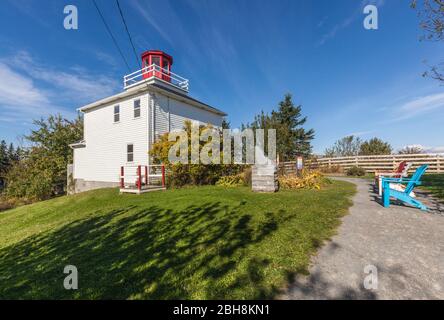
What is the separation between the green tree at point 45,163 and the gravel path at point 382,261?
1010 inches

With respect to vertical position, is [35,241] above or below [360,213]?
below

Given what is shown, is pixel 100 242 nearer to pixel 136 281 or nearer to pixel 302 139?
pixel 136 281

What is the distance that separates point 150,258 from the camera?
135 inches

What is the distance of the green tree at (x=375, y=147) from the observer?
26172 millimetres

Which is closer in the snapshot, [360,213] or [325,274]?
[325,274]

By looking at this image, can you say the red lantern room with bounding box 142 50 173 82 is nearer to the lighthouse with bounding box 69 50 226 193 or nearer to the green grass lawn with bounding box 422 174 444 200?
the lighthouse with bounding box 69 50 226 193

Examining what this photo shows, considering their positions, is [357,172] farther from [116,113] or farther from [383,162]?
[116,113]

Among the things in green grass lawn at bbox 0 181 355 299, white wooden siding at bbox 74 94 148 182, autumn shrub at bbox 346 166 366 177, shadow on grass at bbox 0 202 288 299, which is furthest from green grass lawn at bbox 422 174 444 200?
white wooden siding at bbox 74 94 148 182

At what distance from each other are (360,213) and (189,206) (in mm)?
4895

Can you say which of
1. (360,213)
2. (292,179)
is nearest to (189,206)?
(360,213)

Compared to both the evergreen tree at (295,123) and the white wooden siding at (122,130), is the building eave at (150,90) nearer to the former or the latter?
the white wooden siding at (122,130)

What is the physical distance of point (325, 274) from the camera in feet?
9.13

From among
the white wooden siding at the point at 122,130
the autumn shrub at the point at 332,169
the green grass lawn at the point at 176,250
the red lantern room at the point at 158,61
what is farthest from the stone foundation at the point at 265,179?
the red lantern room at the point at 158,61
